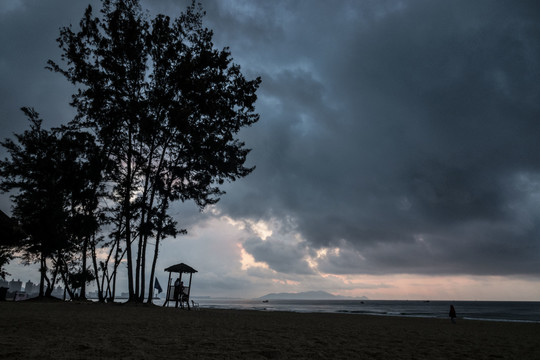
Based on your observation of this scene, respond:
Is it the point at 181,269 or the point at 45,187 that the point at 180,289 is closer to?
the point at 181,269

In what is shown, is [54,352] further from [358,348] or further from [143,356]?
[358,348]

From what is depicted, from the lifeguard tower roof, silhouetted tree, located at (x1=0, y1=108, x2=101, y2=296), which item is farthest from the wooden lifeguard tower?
silhouetted tree, located at (x1=0, y1=108, x2=101, y2=296)

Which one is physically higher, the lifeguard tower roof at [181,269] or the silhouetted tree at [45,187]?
the silhouetted tree at [45,187]

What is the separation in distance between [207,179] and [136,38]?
32.4 feet

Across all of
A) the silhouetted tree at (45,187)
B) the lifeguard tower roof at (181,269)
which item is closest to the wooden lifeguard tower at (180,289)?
the lifeguard tower roof at (181,269)

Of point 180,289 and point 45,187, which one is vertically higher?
point 45,187

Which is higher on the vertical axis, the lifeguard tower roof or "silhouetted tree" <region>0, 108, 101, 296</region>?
"silhouetted tree" <region>0, 108, 101, 296</region>

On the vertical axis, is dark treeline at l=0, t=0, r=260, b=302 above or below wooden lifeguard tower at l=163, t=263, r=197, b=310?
above

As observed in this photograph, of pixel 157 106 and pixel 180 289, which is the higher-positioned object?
pixel 157 106

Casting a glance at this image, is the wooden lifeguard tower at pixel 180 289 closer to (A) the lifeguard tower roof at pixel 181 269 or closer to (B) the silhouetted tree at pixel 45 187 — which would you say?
(A) the lifeguard tower roof at pixel 181 269

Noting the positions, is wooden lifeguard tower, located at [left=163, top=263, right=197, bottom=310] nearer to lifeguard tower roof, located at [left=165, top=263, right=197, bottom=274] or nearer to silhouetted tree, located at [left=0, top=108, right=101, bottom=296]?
lifeguard tower roof, located at [left=165, top=263, right=197, bottom=274]

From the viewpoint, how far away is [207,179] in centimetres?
2242

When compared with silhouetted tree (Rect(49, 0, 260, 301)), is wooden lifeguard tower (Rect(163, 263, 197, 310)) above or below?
below

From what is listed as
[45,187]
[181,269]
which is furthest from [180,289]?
[45,187]
